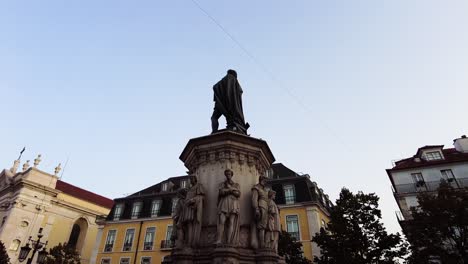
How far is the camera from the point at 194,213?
6855 mm

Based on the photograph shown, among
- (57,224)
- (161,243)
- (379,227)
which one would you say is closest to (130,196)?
(161,243)

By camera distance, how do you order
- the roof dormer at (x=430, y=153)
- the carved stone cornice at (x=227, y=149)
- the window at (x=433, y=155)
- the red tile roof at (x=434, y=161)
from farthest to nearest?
the roof dormer at (x=430, y=153) → the window at (x=433, y=155) → the red tile roof at (x=434, y=161) → the carved stone cornice at (x=227, y=149)

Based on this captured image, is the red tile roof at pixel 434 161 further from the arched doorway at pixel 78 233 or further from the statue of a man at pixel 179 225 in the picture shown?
the arched doorway at pixel 78 233

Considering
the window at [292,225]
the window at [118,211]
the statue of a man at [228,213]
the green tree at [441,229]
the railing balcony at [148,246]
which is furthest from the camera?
the window at [118,211]

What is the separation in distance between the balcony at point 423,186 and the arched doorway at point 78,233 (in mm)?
47926

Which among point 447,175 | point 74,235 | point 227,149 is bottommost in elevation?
point 227,149

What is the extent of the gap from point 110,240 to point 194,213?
33.1 meters

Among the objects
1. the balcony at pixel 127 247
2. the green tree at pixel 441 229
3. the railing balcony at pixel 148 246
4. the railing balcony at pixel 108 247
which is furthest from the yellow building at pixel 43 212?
the green tree at pixel 441 229

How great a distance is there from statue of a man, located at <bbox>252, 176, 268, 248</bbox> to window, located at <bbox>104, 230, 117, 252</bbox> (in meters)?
33.2

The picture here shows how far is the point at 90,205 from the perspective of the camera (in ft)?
178

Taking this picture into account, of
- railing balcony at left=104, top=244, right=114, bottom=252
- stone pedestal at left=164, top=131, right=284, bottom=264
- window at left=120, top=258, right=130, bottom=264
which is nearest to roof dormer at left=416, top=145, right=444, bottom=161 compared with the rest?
stone pedestal at left=164, top=131, right=284, bottom=264

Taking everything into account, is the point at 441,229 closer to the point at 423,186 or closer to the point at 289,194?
the point at 423,186

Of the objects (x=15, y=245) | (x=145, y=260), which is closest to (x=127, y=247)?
(x=145, y=260)

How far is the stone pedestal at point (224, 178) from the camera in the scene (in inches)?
245
